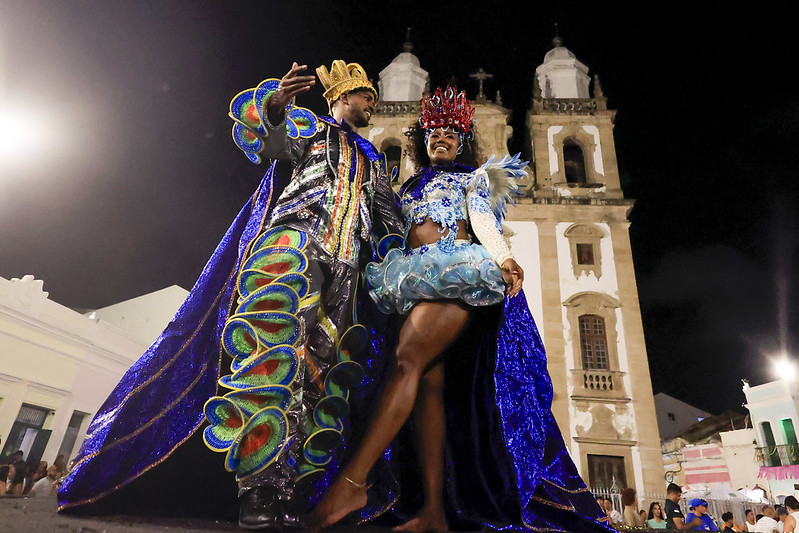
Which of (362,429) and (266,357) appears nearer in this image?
(266,357)

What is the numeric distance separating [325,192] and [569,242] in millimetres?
15023

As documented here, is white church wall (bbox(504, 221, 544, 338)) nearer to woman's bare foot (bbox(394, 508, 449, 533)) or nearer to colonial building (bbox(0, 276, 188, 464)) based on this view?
colonial building (bbox(0, 276, 188, 464))

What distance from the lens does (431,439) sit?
7.86ft

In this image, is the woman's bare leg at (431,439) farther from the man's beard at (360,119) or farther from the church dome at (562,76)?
the church dome at (562,76)

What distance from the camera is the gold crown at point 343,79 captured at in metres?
3.00

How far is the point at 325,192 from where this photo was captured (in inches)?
99.7

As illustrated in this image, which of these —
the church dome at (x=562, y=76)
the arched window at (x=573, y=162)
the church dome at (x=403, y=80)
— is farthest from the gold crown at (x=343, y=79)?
the church dome at (x=562, y=76)

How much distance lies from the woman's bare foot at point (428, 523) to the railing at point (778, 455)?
23.2 metres

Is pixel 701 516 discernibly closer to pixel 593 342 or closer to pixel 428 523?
pixel 428 523

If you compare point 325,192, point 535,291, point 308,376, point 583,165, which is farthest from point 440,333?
point 583,165

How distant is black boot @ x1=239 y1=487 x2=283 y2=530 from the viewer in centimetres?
169

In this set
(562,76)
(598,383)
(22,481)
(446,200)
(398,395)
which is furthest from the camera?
(562,76)

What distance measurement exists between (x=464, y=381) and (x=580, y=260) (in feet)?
47.5

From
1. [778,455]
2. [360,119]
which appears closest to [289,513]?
[360,119]
